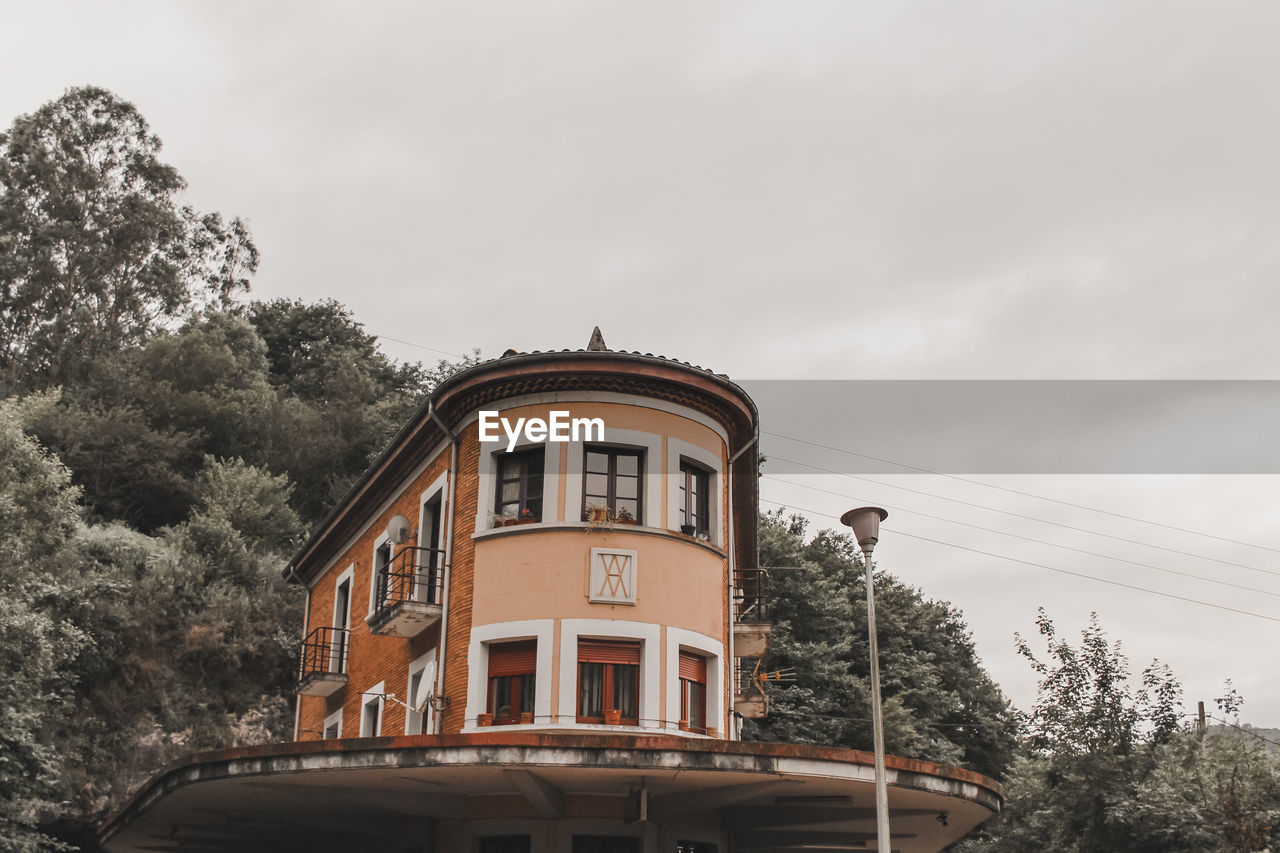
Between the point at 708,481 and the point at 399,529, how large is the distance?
5.81 m

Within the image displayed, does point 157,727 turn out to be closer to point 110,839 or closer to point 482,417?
point 110,839

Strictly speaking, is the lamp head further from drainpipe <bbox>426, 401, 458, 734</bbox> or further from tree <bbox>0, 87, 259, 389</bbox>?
tree <bbox>0, 87, 259, 389</bbox>

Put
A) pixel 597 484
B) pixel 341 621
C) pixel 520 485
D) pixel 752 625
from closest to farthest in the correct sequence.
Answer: pixel 597 484 < pixel 520 485 < pixel 752 625 < pixel 341 621

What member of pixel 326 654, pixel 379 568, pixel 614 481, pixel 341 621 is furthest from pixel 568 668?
pixel 326 654

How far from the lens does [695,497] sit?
20.0 meters

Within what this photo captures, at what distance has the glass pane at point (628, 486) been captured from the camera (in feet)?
63.0

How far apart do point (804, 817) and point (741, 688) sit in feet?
19.6

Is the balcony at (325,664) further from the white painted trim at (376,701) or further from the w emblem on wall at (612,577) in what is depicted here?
the w emblem on wall at (612,577)

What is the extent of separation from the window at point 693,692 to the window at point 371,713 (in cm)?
703

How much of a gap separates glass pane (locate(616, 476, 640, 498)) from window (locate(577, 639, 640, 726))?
95.1 inches

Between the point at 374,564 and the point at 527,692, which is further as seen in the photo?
the point at 374,564

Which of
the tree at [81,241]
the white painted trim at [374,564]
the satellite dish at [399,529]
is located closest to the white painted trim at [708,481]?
the satellite dish at [399,529]

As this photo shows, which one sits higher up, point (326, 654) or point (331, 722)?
point (326, 654)

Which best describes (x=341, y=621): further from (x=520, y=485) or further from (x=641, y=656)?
(x=641, y=656)
